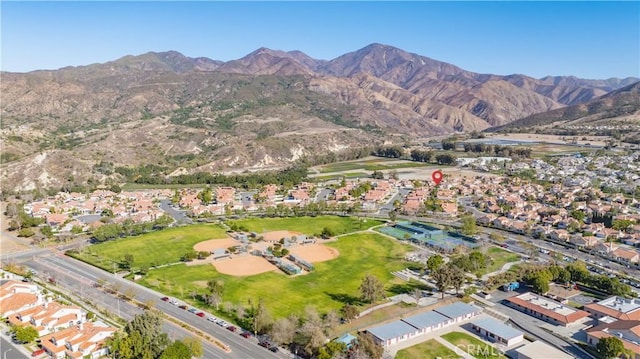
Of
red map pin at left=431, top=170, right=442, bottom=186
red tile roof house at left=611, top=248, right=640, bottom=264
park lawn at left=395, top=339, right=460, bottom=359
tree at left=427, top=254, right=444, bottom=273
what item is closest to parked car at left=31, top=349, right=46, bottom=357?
park lawn at left=395, top=339, right=460, bottom=359

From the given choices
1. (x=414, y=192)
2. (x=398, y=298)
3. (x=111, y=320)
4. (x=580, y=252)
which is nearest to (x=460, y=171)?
(x=414, y=192)

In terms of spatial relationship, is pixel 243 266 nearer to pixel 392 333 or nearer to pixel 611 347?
pixel 392 333

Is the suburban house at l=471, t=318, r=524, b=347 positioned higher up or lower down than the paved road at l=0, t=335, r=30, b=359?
lower down

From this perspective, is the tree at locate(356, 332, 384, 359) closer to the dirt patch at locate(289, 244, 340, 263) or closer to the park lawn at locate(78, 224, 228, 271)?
the dirt patch at locate(289, 244, 340, 263)

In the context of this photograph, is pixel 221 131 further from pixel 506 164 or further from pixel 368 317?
pixel 368 317

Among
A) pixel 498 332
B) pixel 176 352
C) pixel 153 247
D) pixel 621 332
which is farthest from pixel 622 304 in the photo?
pixel 153 247

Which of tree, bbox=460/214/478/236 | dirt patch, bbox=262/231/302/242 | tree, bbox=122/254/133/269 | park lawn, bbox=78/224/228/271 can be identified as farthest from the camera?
tree, bbox=460/214/478/236
